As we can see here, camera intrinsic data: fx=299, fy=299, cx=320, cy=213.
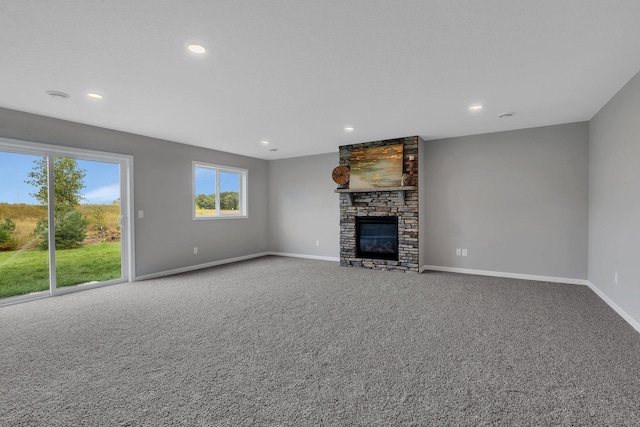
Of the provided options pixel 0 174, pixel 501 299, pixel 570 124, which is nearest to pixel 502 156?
pixel 570 124

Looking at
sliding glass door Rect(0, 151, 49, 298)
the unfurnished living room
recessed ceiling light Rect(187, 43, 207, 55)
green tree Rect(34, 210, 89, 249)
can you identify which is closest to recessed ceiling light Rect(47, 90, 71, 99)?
the unfurnished living room

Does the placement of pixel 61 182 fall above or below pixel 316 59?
below

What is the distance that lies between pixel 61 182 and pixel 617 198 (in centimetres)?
704

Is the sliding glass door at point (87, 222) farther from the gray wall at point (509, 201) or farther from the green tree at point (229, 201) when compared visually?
the gray wall at point (509, 201)

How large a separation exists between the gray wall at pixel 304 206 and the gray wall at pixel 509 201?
2.02m

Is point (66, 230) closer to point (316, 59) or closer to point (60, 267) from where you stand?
point (60, 267)

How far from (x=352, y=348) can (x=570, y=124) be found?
474 cm

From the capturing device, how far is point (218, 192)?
6465mm

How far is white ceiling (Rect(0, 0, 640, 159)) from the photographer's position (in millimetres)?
1928

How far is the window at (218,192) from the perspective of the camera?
6.06m

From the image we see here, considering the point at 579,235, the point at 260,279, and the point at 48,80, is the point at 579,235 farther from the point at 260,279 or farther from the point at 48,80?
the point at 48,80

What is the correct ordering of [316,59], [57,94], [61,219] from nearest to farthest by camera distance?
1. [316,59]
2. [57,94]
3. [61,219]

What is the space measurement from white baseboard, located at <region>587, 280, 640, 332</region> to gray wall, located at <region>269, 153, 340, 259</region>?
4.20 meters

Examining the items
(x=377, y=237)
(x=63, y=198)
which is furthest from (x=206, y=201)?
(x=377, y=237)
